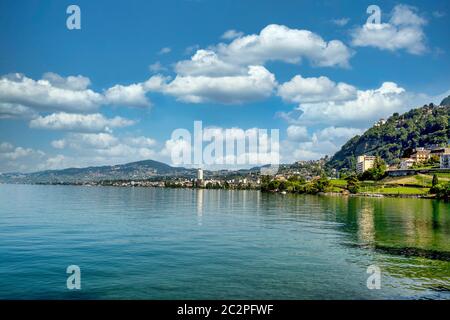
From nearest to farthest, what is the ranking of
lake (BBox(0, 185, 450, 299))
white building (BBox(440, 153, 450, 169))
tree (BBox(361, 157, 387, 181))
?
lake (BBox(0, 185, 450, 299)) → white building (BBox(440, 153, 450, 169)) → tree (BBox(361, 157, 387, 181))

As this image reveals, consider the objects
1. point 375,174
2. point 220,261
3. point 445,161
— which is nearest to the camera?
point 220,261

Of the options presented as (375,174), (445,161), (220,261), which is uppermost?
(445,161)

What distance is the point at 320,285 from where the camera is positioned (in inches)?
825

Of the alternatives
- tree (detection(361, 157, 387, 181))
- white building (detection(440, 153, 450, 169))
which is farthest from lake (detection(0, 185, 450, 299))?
tree (detection(361, 157, 387, 181))

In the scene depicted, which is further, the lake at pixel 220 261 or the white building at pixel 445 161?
the white building at pixel 445 161

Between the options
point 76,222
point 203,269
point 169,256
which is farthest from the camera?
A: point 76,222

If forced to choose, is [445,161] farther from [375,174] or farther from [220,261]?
[220,261]

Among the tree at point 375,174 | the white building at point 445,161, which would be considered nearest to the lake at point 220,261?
the white building at point 445,161

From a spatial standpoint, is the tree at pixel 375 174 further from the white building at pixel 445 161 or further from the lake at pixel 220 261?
the lake at pixel 220 261

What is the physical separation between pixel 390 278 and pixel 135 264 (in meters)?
14.9

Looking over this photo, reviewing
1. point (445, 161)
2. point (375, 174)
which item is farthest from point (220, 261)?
point (375, 174)

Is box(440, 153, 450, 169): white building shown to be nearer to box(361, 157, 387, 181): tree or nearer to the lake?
box(361, 157, 387, 181): tree
